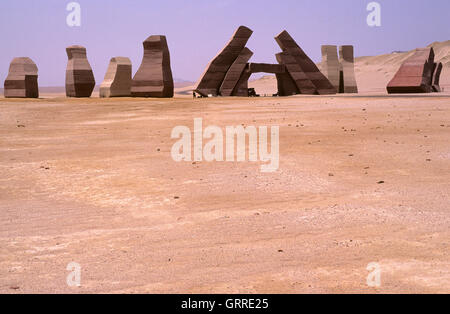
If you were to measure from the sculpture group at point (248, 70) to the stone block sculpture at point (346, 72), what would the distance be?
5.07 m

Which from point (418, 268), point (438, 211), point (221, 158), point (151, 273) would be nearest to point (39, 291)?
point (151, 273)

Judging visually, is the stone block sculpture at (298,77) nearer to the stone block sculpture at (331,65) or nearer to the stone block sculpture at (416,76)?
the stone block sculpture at (416,76)

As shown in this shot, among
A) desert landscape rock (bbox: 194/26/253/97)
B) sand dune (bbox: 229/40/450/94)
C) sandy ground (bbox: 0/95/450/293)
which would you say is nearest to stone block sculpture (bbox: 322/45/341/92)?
desert landscape rock (bbox: 194/26/253/97)

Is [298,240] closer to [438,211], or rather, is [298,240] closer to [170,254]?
[170,254]

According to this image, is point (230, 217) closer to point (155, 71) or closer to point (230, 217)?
point (230, 217)

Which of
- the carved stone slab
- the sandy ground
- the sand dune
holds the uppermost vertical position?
the sand dune

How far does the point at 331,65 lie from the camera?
30.3 m

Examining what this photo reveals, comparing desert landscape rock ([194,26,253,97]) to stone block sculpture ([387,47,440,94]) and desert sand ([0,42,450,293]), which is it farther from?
desert sand ([0,42,450,293])

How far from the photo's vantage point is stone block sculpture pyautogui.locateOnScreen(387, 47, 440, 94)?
72.3 ft

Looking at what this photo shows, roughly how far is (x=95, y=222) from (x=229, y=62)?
20295 millimetres

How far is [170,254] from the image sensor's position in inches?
126

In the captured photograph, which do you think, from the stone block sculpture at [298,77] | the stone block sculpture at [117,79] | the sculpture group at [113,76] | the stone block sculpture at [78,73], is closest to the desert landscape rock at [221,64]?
the sculpture group at [113,76]

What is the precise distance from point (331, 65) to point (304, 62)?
225 inches

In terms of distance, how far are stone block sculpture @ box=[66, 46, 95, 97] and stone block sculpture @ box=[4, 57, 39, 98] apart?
172 cm
